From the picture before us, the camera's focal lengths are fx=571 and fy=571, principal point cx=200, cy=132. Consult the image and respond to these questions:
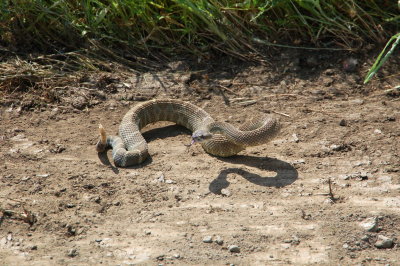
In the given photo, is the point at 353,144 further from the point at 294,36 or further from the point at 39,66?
the point at 39,66

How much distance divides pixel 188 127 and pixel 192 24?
1469 mm

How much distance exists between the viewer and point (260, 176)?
212 inches

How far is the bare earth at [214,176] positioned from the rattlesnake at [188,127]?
0.41 ft

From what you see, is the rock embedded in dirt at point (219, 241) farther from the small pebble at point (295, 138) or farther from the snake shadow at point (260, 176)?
the small pebble at point (295, 138)

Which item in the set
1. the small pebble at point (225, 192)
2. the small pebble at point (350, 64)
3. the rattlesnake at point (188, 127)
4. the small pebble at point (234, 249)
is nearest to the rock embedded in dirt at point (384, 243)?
the small pebble at point (234, 249)

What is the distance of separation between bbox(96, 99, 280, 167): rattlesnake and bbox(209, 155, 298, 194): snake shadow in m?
0.19

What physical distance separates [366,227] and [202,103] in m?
2.82

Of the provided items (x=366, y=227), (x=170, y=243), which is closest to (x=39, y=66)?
(x=170, y=243)

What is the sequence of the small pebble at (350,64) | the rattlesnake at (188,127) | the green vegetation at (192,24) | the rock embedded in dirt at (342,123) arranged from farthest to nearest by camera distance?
the green vegetation at (192,24)
the small pebble at (350,64)
the rock embedded in dirt at (342,123)
the rattlesnake at (188,127)

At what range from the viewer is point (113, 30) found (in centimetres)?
739

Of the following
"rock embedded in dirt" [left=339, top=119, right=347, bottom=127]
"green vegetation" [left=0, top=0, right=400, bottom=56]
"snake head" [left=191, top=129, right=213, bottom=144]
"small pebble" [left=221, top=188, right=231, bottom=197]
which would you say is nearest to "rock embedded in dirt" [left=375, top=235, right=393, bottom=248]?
"small pebble" [left=221, top=188, right=231, bottom=197]

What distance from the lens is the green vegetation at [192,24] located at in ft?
22.7

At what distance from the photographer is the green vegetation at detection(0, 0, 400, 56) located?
22.7 ft

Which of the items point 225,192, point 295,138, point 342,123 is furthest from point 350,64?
point 225,192
